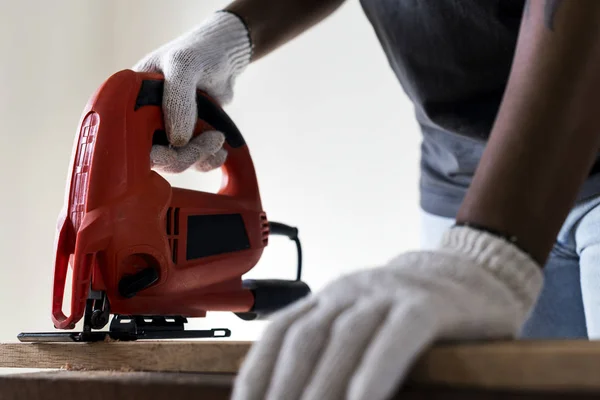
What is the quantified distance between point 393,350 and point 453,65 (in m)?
0.73

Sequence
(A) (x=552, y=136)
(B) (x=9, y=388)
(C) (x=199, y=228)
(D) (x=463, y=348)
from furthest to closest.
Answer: (C) (x=199, y=228)
(B) (x=9, y=388)
(A) (x=552, y=136)
(D) (x=463, y=348)

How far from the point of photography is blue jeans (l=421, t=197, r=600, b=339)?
0.88m

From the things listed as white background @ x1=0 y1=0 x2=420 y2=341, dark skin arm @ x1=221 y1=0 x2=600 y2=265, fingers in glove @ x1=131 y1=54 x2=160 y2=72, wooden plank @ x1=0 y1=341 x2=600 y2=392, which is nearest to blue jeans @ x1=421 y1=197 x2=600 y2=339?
dark skin arm @ x1=221 y1=0 x2=600 y2=265

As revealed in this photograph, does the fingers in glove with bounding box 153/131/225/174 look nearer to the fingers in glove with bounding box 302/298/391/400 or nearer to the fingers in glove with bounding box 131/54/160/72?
the fingers in glove with bounding box 131/54/160/72

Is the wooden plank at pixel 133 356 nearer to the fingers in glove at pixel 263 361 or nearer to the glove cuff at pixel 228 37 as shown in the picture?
the fingers in glove at pixel 263 361

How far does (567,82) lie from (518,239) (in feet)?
0.44

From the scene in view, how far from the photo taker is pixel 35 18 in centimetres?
213

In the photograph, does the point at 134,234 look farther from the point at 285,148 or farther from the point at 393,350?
the point at 285,148

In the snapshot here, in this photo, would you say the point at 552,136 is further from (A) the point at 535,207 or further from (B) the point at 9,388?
(B) the point at 9,388

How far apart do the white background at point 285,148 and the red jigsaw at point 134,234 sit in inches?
Result: 34.1

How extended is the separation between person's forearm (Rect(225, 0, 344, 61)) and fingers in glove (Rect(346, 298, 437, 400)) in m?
0.81

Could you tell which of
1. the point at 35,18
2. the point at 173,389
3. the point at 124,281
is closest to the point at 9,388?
the point at 173,389

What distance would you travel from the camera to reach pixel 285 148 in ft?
6.86

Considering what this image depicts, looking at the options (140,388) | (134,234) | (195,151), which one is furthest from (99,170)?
(140,388)
